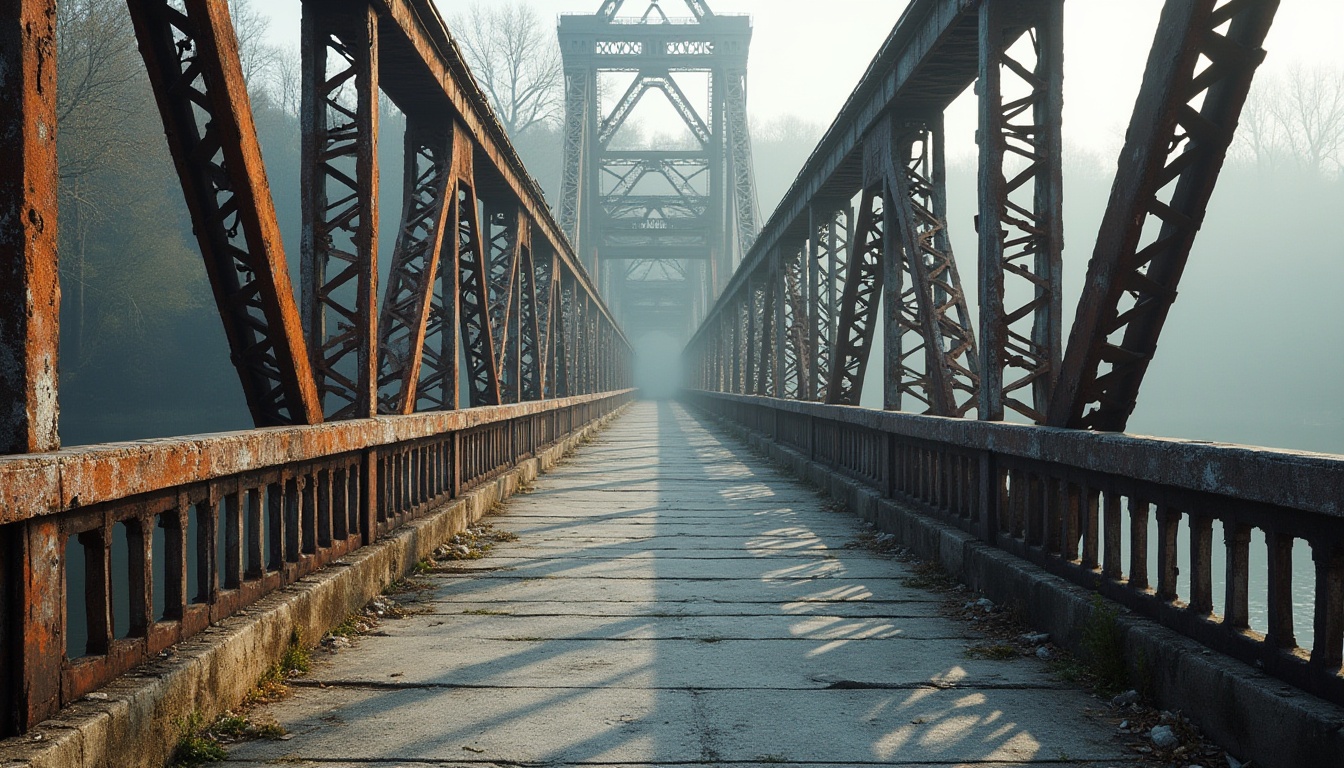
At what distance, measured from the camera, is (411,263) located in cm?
854

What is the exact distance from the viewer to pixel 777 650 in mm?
4902

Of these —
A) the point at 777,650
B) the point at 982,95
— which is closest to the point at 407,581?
the point at 777,650

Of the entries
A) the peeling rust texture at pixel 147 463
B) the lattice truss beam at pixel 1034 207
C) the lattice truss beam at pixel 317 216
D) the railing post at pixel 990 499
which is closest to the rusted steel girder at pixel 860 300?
the lattice truss beam at pixel 1034 207

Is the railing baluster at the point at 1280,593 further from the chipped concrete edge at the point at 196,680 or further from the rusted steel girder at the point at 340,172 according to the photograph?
the rusted steel girder at the point at 340,172

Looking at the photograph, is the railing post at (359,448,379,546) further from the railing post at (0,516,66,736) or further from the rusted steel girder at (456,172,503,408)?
the rusted steel girder at (456,172,503,408)

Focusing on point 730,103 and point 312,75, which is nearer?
point 312,75

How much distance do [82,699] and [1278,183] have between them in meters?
99.5

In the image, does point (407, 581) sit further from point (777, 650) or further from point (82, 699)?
point (82, 699)

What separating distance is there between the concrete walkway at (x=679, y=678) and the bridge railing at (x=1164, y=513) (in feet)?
1.65

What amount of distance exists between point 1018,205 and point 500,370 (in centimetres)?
702

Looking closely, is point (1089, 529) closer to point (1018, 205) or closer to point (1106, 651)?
point (1106, 651)

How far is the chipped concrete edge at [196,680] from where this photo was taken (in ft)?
8.86

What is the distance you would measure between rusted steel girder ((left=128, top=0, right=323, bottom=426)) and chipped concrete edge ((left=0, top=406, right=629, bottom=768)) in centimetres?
91

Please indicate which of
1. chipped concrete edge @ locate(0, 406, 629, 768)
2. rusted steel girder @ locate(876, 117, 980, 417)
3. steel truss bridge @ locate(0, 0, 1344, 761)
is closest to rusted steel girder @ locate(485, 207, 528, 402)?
steel truss bridge @ locate(0, 0, 1344, 761)
